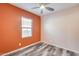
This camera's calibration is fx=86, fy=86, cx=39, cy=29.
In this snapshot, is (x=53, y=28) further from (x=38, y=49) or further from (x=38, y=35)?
(x=38, y=49)

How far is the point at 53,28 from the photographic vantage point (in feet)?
5.17

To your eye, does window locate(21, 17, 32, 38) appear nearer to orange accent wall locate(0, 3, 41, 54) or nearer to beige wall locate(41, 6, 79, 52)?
orange accent wall locate(0, 3, 41, 54)

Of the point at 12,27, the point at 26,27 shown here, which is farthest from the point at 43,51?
the point at 12,27

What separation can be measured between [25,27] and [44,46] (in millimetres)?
492

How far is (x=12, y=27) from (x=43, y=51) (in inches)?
27.0

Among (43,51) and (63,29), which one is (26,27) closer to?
(43,51)

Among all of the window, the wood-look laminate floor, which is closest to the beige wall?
the wood-look laminate floor

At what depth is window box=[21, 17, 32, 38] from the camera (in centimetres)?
153

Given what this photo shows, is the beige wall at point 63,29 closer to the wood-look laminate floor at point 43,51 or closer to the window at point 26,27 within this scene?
the wood-look laminate floor at point 43,51

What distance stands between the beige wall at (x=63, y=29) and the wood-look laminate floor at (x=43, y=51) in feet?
0.28

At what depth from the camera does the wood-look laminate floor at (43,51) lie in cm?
144

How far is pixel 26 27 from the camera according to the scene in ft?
5.05

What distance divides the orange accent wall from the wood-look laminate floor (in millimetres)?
105

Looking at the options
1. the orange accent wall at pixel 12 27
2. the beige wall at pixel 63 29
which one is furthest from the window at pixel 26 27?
the beige wall at pixel 63 29
